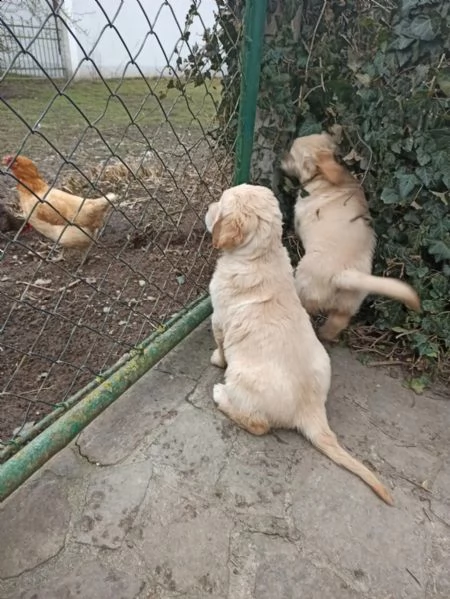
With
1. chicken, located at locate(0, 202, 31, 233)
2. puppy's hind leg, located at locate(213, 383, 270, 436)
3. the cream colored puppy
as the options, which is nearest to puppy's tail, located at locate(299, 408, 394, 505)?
the cream colored puppy

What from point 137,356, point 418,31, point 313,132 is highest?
point 418,31

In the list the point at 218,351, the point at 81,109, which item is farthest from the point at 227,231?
the point at 81,109

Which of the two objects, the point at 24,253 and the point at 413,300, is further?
the point at 24,253

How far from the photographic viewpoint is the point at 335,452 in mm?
1866

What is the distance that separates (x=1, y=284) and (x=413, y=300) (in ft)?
7.84

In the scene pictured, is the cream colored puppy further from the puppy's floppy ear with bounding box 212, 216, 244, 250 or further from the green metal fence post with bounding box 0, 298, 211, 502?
the green metal fence post with bounding box 0, 298, 211, 502

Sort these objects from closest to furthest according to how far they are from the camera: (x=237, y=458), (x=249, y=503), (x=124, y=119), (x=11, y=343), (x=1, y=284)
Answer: (x=249, y=503) < (x=237, y=458) < (x=11, y=343) < (x=1, y=284) < (x=124, y=119)

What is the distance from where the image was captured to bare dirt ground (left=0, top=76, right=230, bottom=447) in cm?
221

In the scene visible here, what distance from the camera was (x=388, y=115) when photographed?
89.4 inches

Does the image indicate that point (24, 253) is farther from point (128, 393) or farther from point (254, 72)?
point (254, 72)

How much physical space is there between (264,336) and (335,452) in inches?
21.0

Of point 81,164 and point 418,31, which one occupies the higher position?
point 418,31

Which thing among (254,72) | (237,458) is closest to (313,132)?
(254,72)

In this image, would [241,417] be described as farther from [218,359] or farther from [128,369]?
[128,369]
